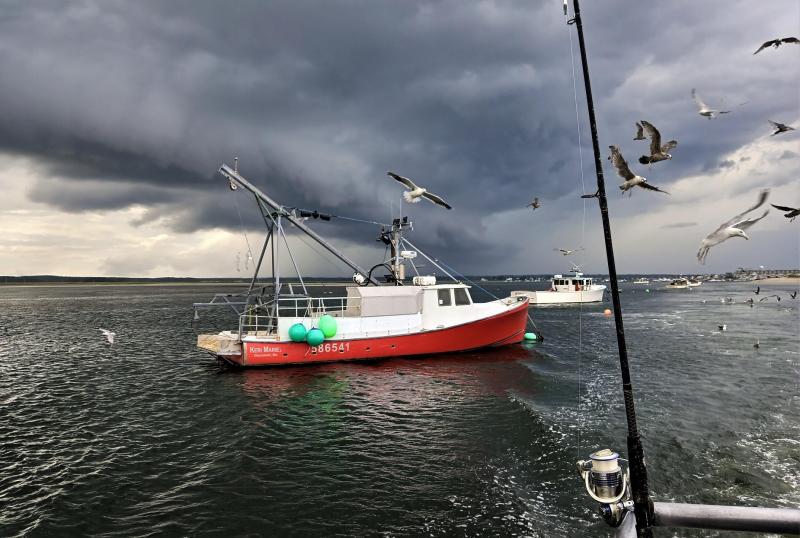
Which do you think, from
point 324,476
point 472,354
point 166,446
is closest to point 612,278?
point 324,476

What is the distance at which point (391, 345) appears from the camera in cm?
2175

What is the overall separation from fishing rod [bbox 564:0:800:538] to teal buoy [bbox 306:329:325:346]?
1634 centimetres

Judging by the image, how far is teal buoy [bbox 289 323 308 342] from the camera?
20078 mm

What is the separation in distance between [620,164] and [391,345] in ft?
53.9

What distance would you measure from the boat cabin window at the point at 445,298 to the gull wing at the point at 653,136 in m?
16.6

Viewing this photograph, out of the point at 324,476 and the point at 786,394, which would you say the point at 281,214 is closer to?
the point at 324,476

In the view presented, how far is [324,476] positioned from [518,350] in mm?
18979

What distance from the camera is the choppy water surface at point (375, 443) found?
26.9 ft

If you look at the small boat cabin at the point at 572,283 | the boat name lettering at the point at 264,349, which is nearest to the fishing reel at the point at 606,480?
the boat name lettering at the point at 264,349

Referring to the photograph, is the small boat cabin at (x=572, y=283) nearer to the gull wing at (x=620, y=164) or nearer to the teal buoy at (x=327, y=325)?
the teal buoy at (x=327, y=325)

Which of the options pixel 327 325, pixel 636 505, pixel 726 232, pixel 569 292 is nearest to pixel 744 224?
pixel 726 232

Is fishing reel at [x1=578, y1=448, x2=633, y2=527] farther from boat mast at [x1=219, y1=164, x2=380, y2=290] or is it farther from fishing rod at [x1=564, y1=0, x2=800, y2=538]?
boat mast at [x1=219, y1=164, x2=380, y2=290]

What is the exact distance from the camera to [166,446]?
459 inches

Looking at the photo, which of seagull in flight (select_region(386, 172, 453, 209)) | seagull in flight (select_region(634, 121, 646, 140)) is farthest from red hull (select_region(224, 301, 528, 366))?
seagull in flight (select_region(634, 121, 646, 140))
